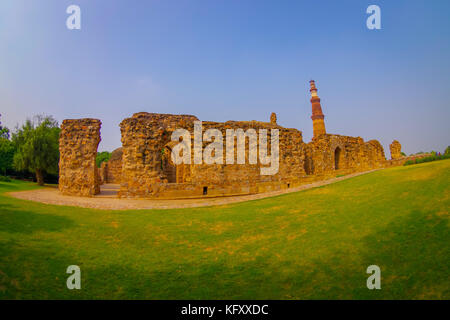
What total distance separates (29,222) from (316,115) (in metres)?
48.8

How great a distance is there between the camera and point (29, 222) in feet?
24.5

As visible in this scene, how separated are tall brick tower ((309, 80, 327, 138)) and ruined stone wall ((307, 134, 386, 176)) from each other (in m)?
→ 24.2

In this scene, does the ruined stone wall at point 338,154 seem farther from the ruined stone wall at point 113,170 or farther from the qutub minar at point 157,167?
the ruined stone wall at point 113,170

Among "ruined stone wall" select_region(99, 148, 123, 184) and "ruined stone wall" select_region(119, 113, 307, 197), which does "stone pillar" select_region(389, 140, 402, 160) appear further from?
"ruined stone wall" select_region(99, 148, 123, 184)

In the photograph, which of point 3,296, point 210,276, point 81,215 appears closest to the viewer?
point 3,296

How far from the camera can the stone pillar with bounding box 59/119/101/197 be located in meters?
16.6

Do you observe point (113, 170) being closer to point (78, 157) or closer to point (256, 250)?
point (78, 157)

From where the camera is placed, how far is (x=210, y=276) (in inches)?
196

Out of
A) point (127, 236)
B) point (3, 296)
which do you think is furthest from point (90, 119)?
point (3, 296)

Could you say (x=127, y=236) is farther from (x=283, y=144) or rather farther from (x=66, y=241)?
(x=283, y=144)

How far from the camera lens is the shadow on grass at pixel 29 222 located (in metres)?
6.73
